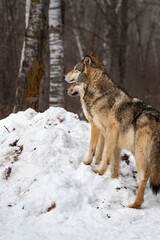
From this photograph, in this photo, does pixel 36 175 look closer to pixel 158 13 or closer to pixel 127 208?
pixel 127 208

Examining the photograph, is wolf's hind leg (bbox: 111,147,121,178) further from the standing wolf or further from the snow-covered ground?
the snow-covered ground

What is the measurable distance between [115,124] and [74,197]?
4.43 feet

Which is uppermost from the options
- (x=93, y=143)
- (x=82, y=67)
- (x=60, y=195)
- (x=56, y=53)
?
(x=82, y=67)

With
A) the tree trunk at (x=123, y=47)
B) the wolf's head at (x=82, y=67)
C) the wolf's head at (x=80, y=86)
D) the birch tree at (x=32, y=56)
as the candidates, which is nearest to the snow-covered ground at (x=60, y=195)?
the wolf's head at (x=80, y=86)

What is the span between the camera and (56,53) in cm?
909

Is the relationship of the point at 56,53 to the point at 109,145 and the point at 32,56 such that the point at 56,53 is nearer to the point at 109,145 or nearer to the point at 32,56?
the point at 32,56

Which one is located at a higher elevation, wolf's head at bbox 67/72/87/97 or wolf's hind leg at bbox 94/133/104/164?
wolf's head at bbox 67/72/87/97

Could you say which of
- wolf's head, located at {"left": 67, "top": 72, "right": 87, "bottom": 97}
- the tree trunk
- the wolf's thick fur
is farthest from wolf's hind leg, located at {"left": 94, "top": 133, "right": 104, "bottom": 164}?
the tree trunk

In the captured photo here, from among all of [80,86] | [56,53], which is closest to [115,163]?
[80,86]

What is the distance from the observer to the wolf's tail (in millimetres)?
3912

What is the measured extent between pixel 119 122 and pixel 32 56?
3.57 m

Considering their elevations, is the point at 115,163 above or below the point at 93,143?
below

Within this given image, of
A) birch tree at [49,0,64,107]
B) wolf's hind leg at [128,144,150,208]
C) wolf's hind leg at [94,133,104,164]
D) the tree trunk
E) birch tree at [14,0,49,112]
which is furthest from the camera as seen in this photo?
the tree trunk

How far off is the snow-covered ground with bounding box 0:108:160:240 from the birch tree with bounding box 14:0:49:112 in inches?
61.7
